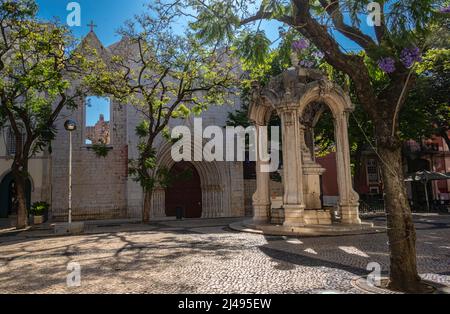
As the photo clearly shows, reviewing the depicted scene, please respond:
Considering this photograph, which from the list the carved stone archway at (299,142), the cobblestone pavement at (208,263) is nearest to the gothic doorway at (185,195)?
the carved stone archway at (299,142)

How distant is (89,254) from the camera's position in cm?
823

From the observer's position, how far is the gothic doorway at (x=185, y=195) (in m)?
24.7

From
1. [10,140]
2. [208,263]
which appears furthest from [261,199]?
[10,140]

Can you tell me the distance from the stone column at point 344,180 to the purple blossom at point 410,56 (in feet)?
26.2

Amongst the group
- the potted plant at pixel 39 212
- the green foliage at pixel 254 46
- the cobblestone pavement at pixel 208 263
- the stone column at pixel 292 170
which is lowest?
the cobblestone pavement at pixel 208 263

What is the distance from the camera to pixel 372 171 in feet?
120

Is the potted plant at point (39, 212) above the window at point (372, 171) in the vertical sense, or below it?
below

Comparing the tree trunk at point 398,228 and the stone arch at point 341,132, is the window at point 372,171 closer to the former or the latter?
the stone arch at point 341,132

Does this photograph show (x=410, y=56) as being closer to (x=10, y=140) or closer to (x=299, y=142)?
(x=299, y=142)

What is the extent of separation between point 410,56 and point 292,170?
7021mm

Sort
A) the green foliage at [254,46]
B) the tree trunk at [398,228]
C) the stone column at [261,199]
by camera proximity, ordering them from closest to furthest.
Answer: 1. the tree trunk at [398,228]
2. the green foliage at [254,46]
3. the stone column at [261,199]

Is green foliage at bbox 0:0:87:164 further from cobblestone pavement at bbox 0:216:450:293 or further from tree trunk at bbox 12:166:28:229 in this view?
cobblestone pavement at bbox 0:216:450:293

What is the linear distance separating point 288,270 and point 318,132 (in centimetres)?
1773
